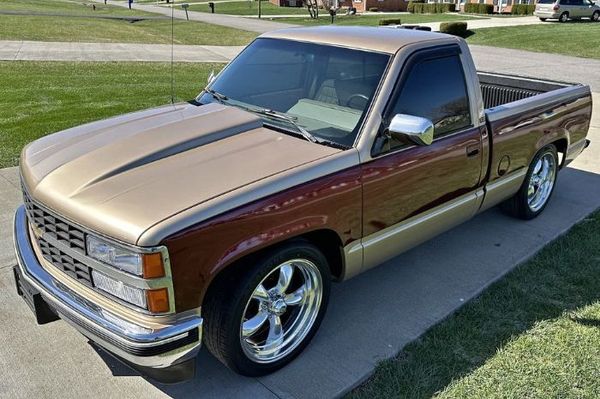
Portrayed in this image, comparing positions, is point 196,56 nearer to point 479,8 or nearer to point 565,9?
point 565,9

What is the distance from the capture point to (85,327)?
8.82ft

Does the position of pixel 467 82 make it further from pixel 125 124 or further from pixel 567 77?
pixel 567 77

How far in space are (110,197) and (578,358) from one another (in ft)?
9.35

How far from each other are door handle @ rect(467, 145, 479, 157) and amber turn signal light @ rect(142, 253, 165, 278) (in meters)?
2.53

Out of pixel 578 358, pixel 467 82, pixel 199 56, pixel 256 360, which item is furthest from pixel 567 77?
pixel 256 360

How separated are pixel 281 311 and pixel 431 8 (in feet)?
174

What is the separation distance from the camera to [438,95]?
388 cm

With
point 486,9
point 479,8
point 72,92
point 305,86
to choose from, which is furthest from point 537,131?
point 479,8

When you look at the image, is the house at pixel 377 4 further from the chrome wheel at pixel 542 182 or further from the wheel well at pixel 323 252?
the wheel well at pixel 323 252

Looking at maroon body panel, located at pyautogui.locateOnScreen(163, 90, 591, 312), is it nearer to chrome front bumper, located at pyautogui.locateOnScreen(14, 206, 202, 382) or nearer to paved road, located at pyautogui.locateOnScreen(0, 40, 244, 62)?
chrome front bumper, located at pyautogui.locateOnScreen(14, 206, 202, 382)

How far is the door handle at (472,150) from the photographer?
4062 millimetres

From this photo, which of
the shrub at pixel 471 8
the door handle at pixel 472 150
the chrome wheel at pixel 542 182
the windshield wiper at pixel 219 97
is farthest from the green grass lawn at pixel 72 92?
the shrub at pixel 471 8

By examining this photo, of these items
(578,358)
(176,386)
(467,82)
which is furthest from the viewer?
(467,82)

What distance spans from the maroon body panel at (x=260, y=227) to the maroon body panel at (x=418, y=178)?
14 centimetres
